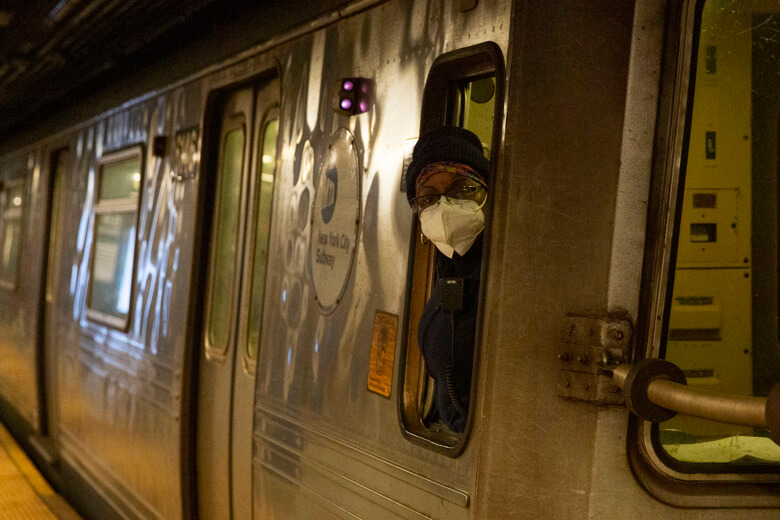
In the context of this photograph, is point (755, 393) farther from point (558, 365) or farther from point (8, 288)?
point (8, 288)

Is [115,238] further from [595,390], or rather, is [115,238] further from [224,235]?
[595,390]

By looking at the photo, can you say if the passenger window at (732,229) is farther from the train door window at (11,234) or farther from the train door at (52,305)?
the train door window at (11,234)

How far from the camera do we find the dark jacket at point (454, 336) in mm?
2039

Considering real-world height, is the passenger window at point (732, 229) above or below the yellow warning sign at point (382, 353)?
above

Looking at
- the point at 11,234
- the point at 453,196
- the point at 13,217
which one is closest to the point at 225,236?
the point at 453,196

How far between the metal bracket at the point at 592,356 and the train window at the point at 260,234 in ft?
6.31

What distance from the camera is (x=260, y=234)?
3.49 meters

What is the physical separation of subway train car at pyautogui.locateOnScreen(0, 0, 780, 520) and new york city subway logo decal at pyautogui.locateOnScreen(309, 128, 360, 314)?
1 cm

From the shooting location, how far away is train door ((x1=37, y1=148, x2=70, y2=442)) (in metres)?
6.54

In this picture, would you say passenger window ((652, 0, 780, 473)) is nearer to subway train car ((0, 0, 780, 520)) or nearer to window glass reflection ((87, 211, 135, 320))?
subway train car ((0, 0, 780, 520))

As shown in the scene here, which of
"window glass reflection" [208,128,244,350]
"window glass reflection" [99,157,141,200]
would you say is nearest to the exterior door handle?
"window glass reflection" [208,128,244,350]

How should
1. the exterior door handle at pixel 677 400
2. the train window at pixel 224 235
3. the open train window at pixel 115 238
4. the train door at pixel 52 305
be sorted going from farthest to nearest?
the train door at pixel 52 305 < the open train window at pixel 115 238 < the train window at pixel 224 235 < the exterior door handle at pixel 677 400

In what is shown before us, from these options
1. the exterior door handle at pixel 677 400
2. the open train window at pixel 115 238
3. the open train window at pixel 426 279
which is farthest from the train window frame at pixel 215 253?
the exterior door handle at pixel 677 400

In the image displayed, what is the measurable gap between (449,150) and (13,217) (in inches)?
329
